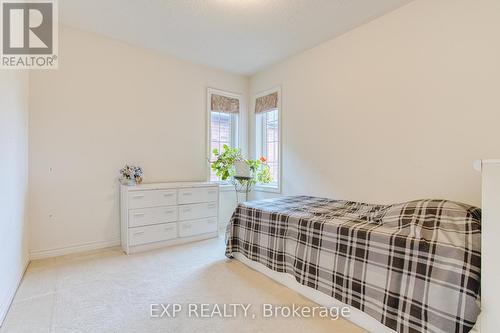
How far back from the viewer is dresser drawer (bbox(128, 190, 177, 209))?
302 centimetres

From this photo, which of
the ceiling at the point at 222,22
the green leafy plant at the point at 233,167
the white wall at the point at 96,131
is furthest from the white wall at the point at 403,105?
the white wall at the point at 96,131

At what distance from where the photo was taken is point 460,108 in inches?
85.6

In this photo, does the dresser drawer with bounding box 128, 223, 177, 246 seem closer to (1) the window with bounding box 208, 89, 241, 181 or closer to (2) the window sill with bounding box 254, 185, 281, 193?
(1) the window with bounding box 208, 89, 241, 181

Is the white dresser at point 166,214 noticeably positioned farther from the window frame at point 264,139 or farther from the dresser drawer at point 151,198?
the window frame at point 264,139

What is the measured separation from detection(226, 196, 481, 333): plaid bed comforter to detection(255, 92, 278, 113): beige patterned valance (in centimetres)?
216

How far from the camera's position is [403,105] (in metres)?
2.54

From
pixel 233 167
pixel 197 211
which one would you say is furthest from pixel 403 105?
pixel 197 211

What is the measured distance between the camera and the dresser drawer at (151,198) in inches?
119

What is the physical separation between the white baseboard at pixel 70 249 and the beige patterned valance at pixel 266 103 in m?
2.94

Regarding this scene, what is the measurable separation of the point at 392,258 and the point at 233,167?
2.90 meters

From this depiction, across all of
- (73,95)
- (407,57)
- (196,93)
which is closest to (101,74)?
(73,95)

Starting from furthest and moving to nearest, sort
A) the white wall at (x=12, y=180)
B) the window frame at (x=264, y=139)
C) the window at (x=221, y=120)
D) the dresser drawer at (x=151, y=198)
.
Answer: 1. the window at (x=221, y=120)
2. the window frame at (x=264, y=139)
3. the dresser drawer at (x=151, y=198)
4. the white wall at (x=12, y=180)
